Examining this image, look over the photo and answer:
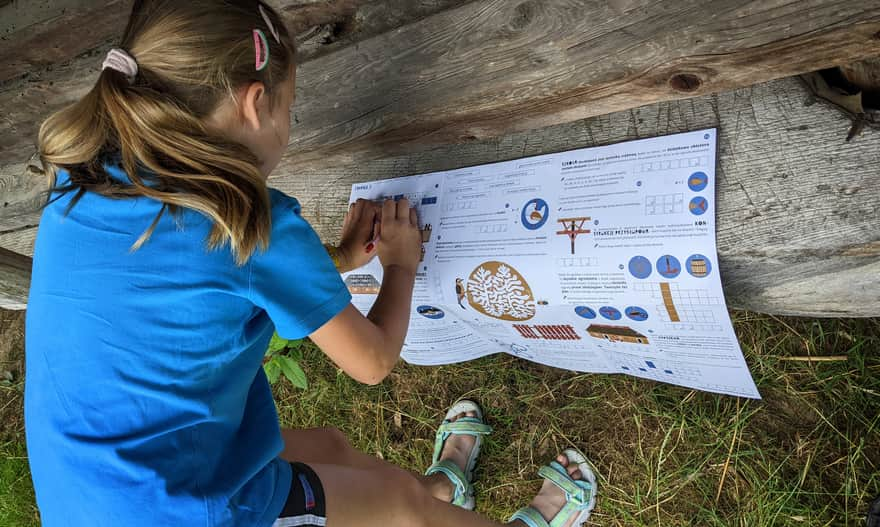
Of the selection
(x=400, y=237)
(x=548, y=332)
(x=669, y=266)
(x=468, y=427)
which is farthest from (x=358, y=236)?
(x=468, y=427)

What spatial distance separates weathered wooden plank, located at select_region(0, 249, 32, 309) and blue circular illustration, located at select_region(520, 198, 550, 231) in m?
1.79

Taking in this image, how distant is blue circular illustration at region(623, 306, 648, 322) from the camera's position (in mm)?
1328

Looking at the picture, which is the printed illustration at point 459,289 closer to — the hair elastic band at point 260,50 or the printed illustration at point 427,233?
the printed illustration at point 427,233

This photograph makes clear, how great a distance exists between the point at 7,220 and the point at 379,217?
4.96ft

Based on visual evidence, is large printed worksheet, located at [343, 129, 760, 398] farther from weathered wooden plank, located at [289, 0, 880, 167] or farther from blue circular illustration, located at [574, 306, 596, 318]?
weathered wooden plank, located at [289, 0, 880, 167]

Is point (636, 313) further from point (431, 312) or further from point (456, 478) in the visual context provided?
point (456, 478)

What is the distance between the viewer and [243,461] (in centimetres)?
122

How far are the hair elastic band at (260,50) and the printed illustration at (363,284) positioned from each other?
745 millimetres

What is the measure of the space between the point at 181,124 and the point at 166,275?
0.26m

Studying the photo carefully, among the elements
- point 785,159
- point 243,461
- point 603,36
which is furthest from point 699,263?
point 243,461

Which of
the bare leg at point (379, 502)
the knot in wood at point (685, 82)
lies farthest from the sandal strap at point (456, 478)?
the knot in wood at point (685, 82)

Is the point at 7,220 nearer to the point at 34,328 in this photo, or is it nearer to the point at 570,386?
the point at 34,328

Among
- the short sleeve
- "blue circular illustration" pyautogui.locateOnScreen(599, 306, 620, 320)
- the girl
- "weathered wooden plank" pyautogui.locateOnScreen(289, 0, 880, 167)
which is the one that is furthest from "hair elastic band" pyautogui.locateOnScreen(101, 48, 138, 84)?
"blue circular illustration" pyautogui.locateOnScreen(599, 306, 620, 320)

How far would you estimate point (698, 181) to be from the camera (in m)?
1.20
